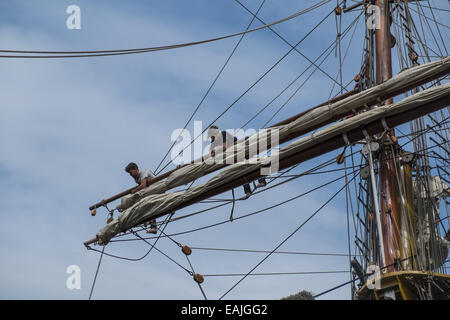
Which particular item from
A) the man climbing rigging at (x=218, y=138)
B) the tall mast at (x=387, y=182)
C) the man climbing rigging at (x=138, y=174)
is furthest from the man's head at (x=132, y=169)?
the tall mast at (x=387, y=182)

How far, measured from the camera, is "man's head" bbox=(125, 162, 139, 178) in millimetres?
10716

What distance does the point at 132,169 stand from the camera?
35.3ft

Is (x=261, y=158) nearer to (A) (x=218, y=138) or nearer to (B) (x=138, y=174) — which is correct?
(A) (x=218, y=138)

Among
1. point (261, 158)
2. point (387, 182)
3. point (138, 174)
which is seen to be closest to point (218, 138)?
point (261, 158)

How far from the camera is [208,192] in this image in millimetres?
9586

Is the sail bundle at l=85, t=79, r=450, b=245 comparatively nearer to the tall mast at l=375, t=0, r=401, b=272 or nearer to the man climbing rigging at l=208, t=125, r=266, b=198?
the man climbing rigging at l=208, t=125, r=266, b=198

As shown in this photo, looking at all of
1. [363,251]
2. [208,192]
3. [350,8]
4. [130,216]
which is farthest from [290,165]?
[350,8]

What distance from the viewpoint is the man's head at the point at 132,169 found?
10.7m

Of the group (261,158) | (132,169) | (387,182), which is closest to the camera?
(261,158)

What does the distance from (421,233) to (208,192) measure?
10.4ft

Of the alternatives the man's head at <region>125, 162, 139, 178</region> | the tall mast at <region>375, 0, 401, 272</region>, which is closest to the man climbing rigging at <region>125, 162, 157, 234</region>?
the man's head at <region>125, 162, 139, 178</region>

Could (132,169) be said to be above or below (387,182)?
above

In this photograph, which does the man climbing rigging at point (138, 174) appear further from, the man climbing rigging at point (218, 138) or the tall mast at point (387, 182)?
the tall mast at point (387, 182)
